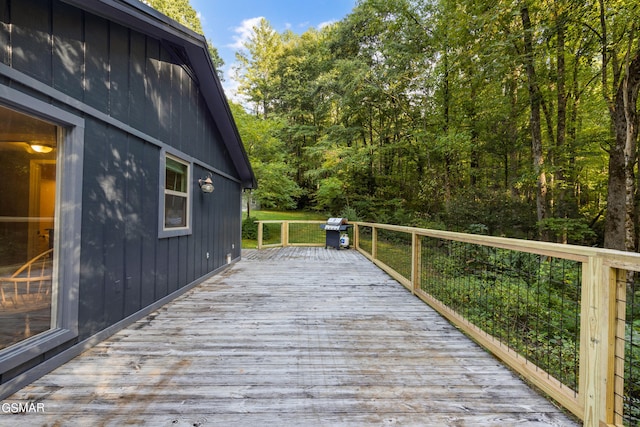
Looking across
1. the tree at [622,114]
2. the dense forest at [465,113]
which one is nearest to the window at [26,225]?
the dense forest at [465,113]

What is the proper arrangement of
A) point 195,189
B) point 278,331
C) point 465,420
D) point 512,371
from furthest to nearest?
point 195,189
point 278,331
point 512,371
point 465,420

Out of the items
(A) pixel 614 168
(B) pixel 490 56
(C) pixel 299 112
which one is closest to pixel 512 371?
(A) pixel 614 168

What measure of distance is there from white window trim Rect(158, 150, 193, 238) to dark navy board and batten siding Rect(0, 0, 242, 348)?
74 millimetres

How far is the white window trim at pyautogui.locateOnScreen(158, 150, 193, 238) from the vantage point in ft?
11.4

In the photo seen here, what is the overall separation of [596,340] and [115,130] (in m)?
3.99

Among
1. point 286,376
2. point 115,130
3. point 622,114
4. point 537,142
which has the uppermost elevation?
point 622,114

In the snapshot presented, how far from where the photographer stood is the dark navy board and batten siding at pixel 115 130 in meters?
2.01

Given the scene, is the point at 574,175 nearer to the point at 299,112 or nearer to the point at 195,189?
the point at 195,189

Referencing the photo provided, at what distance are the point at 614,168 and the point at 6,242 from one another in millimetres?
10615

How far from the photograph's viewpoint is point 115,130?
2.70 metres

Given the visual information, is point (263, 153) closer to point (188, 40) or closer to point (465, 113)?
point (188, 40)

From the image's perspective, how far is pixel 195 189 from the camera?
446cm

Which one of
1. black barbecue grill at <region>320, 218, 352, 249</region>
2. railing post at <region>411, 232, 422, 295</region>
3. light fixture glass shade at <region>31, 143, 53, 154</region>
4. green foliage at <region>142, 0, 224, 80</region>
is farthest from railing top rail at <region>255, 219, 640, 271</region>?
green foliage at <region>142, 0, 224, 80</region>

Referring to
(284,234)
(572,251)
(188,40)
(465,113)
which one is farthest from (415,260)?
(465,113)
